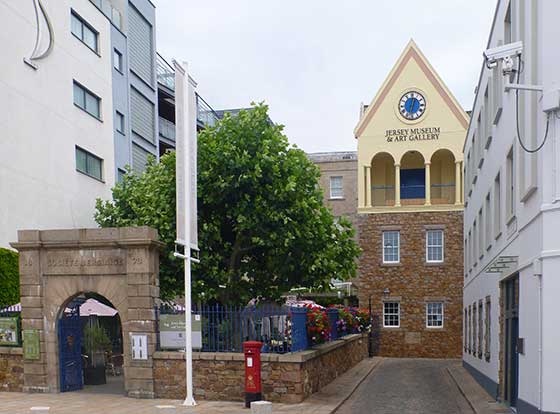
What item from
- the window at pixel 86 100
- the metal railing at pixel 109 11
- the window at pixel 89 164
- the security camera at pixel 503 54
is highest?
the metal railing at pixel 109 11

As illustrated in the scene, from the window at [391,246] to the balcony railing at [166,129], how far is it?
14440 mm

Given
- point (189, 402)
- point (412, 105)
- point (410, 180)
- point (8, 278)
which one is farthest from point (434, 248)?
point (189, 402)

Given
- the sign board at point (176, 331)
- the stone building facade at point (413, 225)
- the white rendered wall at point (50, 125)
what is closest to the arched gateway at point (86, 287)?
the sign board at point (176, 331)

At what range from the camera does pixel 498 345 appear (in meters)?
16.4

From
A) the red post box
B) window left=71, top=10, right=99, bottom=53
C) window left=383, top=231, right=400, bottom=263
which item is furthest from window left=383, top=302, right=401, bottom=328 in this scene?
the red post box

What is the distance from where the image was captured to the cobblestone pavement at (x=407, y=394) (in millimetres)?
15242

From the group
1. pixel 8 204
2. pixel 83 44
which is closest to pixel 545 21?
pixel 8 204

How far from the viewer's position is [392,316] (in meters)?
35.3

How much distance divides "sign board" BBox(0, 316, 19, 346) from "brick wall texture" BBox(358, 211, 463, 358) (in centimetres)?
2273

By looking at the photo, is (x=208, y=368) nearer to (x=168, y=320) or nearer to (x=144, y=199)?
(x=168, y=320)

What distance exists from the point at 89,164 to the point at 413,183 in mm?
18777

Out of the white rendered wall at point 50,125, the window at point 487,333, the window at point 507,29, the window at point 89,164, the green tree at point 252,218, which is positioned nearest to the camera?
the window at point 507,29

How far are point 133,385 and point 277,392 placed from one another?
11.3 feet

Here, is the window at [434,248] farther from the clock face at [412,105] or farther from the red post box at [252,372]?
the red post box at [252,372]
